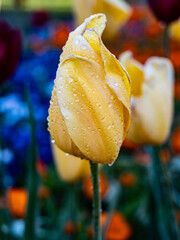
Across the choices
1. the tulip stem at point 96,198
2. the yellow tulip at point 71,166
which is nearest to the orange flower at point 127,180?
the yellow tulip at point 71,166

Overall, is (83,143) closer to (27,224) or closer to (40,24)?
(27,224)

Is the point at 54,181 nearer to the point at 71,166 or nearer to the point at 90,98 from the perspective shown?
the point at 71,166

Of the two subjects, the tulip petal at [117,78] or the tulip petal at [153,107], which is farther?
the tulip petal at [153,107]

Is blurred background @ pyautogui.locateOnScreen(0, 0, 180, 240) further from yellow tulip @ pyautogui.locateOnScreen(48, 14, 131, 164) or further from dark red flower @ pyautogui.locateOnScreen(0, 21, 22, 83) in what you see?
yellow tulip @ pyautogui.locateOnScreen(48, 14, 131, 164)

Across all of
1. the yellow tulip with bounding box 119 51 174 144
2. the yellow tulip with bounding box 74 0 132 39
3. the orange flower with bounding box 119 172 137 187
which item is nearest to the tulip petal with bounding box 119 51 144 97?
the yellow tulip with bounding box 119 51 174 144

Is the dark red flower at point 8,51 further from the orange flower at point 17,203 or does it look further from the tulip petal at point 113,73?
the orange flower at point 17,203

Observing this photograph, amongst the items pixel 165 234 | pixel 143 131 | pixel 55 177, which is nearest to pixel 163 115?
pixel 143 131

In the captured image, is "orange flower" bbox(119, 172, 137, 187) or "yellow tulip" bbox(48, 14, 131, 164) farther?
"orange flower" bbox(119, 172, 137, 187)
